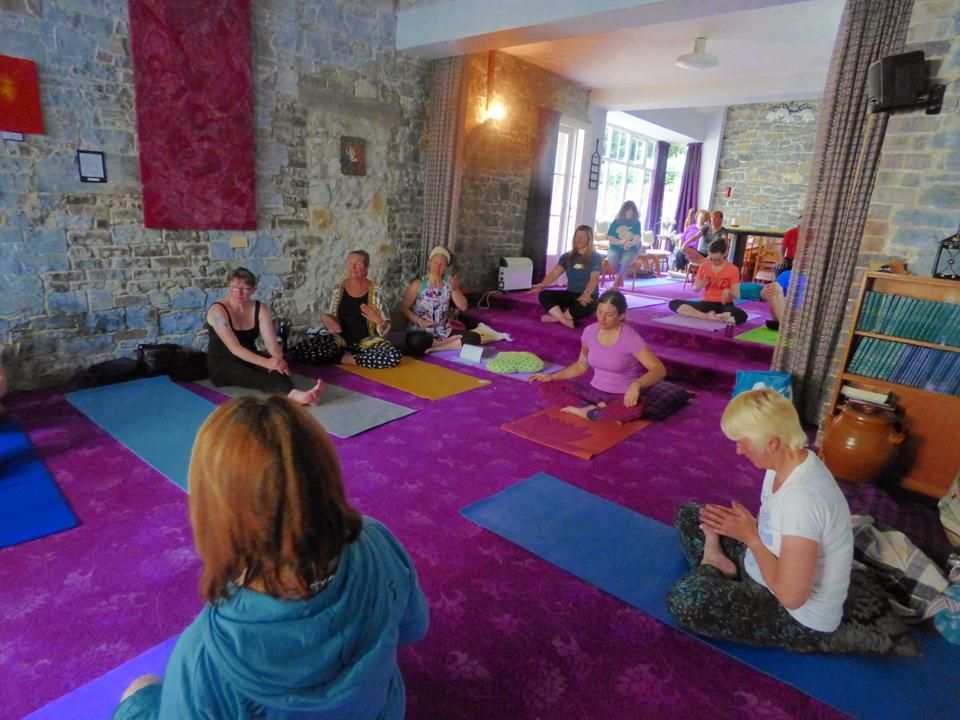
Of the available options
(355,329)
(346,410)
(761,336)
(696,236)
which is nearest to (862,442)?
(761,336)

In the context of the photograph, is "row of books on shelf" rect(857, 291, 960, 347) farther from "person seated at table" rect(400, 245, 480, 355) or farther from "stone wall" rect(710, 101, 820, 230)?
"stone wall" rect(710, 101, 820, 230)

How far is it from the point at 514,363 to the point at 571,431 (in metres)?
1.37

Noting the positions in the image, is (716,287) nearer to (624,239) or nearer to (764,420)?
(624,239)

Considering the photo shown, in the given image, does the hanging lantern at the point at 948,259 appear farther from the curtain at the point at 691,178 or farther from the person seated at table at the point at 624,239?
the curtain at the point at 691,178

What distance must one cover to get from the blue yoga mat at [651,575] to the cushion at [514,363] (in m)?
1.87

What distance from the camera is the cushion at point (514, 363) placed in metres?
4.72

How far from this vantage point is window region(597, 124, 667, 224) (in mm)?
10953

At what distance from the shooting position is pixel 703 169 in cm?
1162

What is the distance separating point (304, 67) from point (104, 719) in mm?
4665

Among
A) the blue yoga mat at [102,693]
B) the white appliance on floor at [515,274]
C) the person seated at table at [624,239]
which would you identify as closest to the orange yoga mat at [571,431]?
the blue yoga mat at [102,693]

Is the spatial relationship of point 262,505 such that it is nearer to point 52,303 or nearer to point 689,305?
point 52,303

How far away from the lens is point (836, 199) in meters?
3.53

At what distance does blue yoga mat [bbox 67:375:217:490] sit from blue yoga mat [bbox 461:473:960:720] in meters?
1.55

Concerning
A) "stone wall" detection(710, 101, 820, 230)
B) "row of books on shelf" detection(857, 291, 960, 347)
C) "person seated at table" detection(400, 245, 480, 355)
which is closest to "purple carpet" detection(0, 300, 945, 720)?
"row of books on shelf" detection(857, 291, 960, 347)
